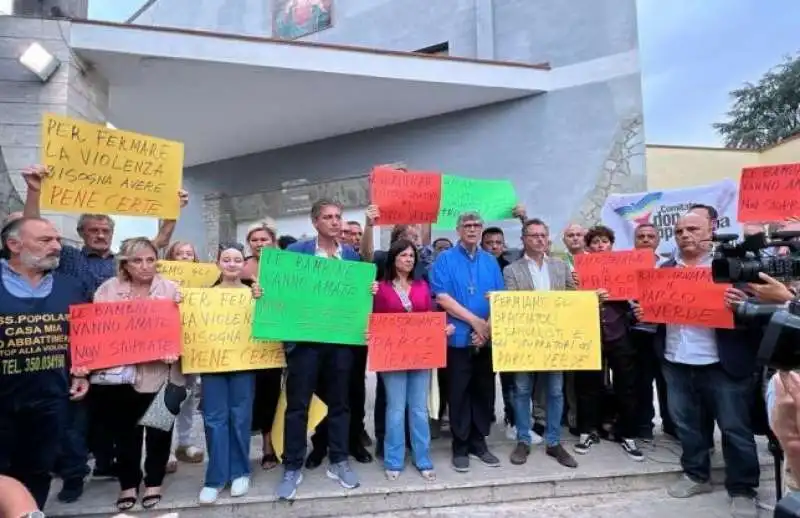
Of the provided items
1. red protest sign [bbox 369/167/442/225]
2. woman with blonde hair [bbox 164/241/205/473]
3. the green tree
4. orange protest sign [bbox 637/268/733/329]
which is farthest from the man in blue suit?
the green tree

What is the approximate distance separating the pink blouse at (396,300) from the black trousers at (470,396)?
37 centimetres

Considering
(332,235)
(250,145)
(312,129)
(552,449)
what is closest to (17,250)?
(332,235)

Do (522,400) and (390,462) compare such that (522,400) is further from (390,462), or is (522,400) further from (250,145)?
(250,145)

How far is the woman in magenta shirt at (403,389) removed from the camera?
3465mm

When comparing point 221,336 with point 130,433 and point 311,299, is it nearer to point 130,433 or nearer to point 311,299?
point 311,299

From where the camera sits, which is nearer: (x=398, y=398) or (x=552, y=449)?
(x=398, y=398)

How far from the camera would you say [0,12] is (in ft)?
17.9

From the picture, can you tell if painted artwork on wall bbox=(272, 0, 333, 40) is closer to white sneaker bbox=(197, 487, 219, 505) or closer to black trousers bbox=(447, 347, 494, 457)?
black trousers bbox=(447, 347, 494, 457)

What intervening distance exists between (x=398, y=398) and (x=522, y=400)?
37.3 inches

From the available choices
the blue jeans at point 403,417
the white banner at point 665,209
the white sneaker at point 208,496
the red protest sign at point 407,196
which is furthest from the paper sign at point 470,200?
the white sneaker at point 208,496

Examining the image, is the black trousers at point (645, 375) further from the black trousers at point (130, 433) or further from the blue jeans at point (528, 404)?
the black trousers at point (130, 433)

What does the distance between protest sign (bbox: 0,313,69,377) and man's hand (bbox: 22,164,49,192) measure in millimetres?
870

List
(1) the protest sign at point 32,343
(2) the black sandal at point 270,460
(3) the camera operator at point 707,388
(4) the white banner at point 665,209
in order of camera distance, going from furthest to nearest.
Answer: (4) the white banner at point 665,209 < (2) the black sandal at point 270,460 < (3) the camera operator at point 707,388 < (1) the protest sign at point 32,343

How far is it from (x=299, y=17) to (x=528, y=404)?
9831mm
